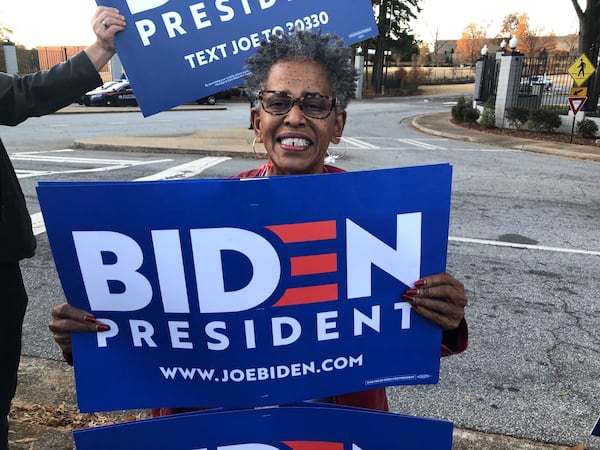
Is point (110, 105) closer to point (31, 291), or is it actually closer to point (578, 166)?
point (578, 166)

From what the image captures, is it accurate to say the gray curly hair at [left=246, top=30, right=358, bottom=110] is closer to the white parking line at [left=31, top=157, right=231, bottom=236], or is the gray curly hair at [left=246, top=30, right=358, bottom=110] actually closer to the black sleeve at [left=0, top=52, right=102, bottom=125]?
the black sleeve at [left=0, top=52, right=102, bottom=125]

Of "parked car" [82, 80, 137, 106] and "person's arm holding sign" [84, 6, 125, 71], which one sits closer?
"person's arm holding sign" [84, 6, 125, 71]

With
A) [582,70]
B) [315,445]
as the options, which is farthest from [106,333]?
[582,70]

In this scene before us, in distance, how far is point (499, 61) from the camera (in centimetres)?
2119

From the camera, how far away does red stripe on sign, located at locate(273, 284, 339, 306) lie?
1238 mm

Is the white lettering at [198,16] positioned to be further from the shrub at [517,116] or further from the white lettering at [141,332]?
the shrub at [517,116]

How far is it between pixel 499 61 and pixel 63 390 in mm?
22041

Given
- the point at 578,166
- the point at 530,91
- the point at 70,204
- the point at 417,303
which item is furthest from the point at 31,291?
the point at 530,91

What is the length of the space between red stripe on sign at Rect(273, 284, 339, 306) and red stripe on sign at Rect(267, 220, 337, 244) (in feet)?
0.41

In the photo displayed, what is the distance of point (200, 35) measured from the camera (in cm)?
189

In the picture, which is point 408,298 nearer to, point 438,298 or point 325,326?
point 438,298

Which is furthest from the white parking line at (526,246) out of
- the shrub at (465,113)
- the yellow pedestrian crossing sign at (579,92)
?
the shrub at (465,113)

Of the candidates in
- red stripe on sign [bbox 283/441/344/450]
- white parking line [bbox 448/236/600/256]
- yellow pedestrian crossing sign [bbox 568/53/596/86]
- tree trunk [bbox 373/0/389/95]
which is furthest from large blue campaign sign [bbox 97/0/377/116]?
tree trunk [bbox 373/0/389/95]

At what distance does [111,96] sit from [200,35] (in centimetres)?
2904
